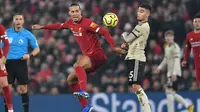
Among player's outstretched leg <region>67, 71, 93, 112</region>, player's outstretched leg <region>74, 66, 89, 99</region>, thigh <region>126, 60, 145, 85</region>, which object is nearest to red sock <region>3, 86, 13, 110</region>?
player's outstretched leg <region>67, 71, 93, 112</region>

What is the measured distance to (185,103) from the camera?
1850 centimetres

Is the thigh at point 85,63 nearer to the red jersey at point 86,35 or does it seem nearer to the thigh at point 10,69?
the red jersey at point 86,35

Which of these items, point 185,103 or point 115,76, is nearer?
point 185,103

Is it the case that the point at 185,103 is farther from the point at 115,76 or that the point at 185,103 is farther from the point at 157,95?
the point at 115,76

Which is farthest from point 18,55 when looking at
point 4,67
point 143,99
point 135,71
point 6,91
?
point 143,99

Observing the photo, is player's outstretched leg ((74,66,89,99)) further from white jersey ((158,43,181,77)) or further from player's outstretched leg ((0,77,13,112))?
white jersey ((158,43,181,77))

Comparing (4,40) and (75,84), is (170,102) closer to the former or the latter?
(75,84)

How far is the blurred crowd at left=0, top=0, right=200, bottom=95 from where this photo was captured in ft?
71.5

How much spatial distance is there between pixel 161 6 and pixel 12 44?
9.27 meters

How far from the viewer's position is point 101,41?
75.2ft

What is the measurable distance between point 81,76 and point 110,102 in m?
5.16

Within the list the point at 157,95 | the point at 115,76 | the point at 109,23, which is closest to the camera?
the point at 109,23

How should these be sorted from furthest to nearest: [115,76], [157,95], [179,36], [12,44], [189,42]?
1. [179,36]
2. [115,76]
3. [157,95]
4. [189,42]
5. [12,44]

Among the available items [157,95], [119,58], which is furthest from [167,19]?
[157,95]
